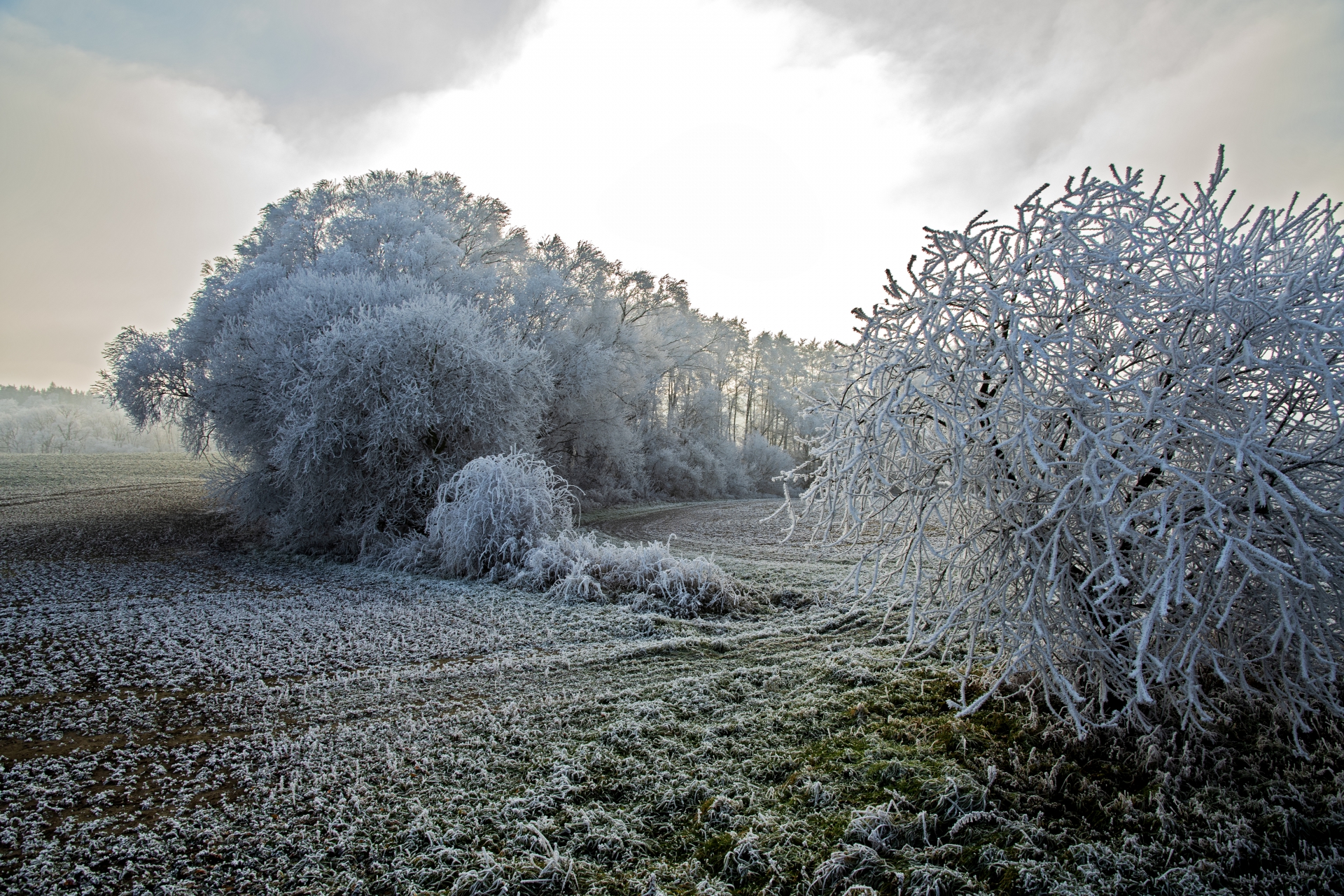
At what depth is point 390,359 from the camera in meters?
10.6

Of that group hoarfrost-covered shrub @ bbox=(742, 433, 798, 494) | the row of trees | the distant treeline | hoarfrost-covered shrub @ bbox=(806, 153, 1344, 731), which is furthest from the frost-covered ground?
the distant treeline

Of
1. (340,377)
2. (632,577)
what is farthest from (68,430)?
(632,577)

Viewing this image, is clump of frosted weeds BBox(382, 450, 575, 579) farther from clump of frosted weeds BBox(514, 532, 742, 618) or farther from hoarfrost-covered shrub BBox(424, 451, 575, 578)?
clump of frosted weeds BBox(514, 532, 742, 618)

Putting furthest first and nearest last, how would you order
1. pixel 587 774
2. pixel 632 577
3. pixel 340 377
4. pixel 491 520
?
pixel 340 377
pixel 491 520
pixel 632 577
pixel 587 774

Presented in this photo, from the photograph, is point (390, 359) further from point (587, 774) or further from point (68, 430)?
point (68, 430)

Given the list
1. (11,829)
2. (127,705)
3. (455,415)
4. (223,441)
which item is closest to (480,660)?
(127,705)

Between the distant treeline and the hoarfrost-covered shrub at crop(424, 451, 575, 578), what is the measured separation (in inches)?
1310

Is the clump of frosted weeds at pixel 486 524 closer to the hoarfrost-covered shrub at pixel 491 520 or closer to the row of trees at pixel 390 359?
the hoarfrost-covered shrub at pixel 491 520

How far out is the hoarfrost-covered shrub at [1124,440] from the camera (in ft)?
7.52

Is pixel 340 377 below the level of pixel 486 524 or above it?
above

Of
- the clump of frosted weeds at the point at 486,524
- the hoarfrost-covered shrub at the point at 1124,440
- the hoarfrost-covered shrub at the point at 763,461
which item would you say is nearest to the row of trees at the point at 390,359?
the hoarfrost-covered shrub at the point at 1124,440

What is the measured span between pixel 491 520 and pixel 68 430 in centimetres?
5180

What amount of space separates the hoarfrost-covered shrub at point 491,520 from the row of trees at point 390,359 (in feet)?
5.71

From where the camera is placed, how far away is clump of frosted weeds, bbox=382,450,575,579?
867 cm
